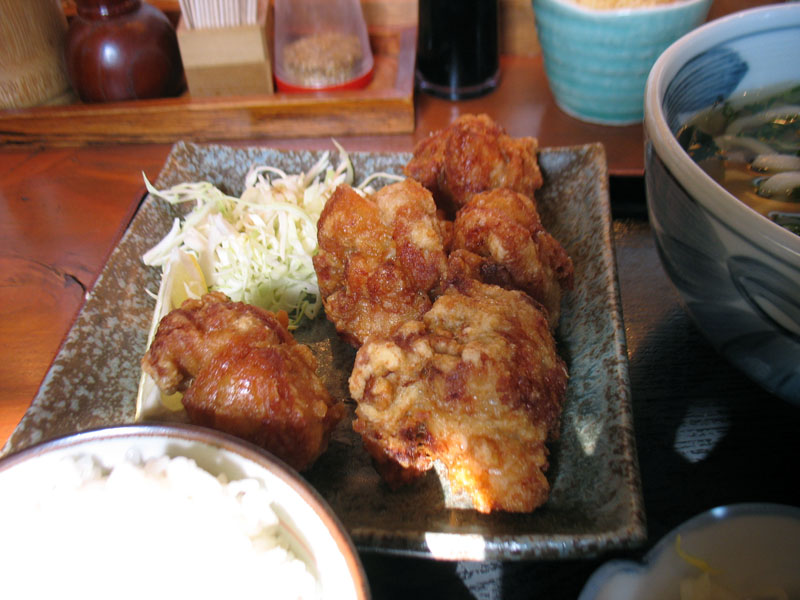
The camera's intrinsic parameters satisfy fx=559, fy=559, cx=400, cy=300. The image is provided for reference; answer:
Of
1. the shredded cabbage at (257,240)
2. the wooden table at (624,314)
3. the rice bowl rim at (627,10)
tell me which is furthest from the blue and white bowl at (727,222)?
the shredded cabbage at (257,240)

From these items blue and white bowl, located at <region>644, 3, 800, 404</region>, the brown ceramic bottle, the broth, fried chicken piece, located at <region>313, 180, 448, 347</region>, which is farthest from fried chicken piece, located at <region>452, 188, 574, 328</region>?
the brown ceramic bottle

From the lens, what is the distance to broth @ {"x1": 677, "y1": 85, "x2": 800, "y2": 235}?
1.45m

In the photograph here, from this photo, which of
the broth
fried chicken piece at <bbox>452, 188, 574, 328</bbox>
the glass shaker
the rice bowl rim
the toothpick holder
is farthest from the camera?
the glass shaker

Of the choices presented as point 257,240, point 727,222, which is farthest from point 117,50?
point 727,222

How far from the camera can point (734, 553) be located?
4.00 ft

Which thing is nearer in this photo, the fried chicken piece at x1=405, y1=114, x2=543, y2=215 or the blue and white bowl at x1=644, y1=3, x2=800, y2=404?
the blue and white bowl at x1=644, y1=3, x2=800, y2=404

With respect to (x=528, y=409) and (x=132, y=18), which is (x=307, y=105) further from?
(x=528, y=409)

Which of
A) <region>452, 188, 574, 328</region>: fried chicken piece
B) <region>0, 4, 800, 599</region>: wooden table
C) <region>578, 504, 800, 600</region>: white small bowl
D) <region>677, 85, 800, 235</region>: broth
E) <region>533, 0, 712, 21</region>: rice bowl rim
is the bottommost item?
<region>0, 4, 800, 599</region>: wooden table

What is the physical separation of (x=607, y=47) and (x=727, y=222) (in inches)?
67.4

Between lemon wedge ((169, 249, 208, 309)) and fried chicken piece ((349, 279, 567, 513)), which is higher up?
fried chicken piece ((349, 279, 567, 513))

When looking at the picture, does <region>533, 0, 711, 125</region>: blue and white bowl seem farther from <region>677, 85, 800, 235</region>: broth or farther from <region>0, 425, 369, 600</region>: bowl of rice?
<region>0, 425, 369, 600</region>: bowl of rice

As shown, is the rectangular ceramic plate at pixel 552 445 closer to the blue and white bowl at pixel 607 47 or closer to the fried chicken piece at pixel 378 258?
the fried chicken piece at pixel 378 258

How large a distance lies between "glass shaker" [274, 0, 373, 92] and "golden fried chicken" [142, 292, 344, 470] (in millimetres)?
1933

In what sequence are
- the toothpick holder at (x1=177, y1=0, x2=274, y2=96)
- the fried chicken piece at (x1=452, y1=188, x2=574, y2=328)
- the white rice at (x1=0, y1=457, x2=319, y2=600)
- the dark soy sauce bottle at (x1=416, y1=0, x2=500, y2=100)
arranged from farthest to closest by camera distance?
the toothpick holder at (x1=177, y1=0, x2=274, y2=96), the dark soy sauce bottle at (x1=416, y1=0, x2=500, y2=100), the fried chicken piece at (x1=452, y1=188, x2=574, y2=328), the white rice at (x1=0, y1=457, x2=319, y2=600)
